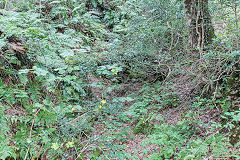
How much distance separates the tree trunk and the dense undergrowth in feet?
0.52

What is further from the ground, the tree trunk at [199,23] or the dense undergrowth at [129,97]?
the tree trunk at [199,23]

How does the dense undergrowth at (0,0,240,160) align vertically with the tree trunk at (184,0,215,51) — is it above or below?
below

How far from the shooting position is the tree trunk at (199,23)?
4145 mm

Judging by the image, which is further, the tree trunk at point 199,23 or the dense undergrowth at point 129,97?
the tree trunk at point 199,23

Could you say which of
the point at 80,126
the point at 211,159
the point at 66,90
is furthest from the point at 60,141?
the point at 211,159

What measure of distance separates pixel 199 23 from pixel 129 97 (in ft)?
8.37

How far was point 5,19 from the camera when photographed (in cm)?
354

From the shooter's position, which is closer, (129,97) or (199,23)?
(129,97)

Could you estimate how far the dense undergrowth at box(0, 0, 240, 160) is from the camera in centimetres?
288

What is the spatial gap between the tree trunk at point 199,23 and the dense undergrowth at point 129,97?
6.2 inches

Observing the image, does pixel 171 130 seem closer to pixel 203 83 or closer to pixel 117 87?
pixel 203 83

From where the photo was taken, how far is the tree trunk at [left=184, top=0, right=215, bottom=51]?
Result: 4.14 m

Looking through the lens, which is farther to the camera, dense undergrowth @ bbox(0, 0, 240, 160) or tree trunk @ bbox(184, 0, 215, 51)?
tree trunk @ bbox(184, 0, 215, 51)

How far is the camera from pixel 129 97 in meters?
4.05
